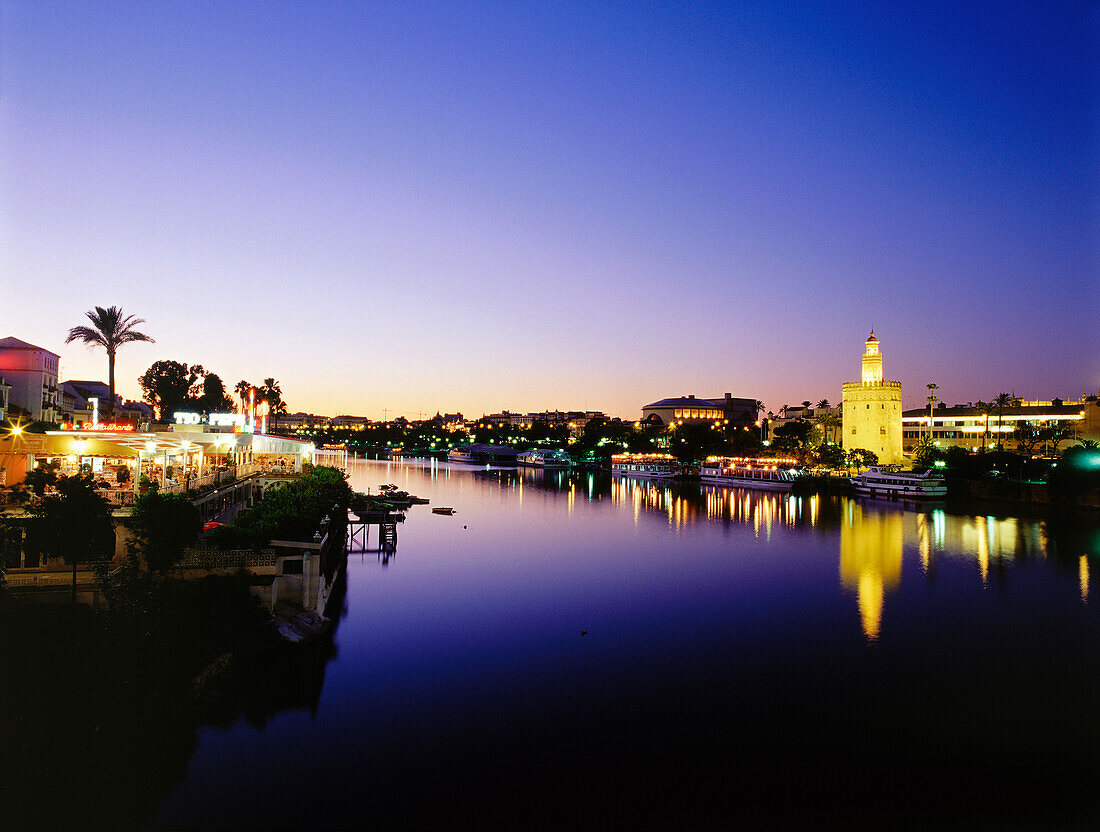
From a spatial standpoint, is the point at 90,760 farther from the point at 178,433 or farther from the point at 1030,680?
the point at 1030,680

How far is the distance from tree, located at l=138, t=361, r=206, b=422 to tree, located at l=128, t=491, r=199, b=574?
5947 cm

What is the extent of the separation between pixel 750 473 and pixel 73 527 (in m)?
98.2

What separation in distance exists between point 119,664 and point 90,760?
207 centimetres

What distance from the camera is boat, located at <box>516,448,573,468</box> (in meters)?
155

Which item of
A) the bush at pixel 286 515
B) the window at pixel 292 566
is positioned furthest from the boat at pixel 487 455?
the window at pixel 292 566

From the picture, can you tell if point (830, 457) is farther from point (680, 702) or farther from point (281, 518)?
point (281, 518)

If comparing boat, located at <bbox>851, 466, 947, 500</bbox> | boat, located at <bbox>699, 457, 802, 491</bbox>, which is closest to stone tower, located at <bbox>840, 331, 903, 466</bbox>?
boat, located at <bbox>699, 457, 802, 491</bbox>

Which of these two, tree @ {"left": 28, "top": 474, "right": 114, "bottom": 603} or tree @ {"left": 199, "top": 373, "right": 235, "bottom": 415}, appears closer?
tree @ {"left": 28, "top": 474, "right": 114, "bottom": 603}

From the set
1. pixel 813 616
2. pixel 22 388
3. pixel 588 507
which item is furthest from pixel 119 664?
pixel 588 507

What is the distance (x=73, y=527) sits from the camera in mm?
17656

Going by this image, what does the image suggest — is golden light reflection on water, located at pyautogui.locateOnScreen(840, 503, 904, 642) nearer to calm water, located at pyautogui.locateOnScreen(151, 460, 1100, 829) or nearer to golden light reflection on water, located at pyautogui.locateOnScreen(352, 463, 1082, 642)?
golden light reflection on water, located at pyautogui.locateOnScreen(352, 463, 1082, 642)

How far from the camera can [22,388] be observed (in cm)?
5259

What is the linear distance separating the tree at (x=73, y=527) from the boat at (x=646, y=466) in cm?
10463

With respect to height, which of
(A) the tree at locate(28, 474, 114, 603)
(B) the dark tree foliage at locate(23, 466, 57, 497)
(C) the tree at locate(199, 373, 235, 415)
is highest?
(C) the tree at locate(199, 373, 235, 415)
